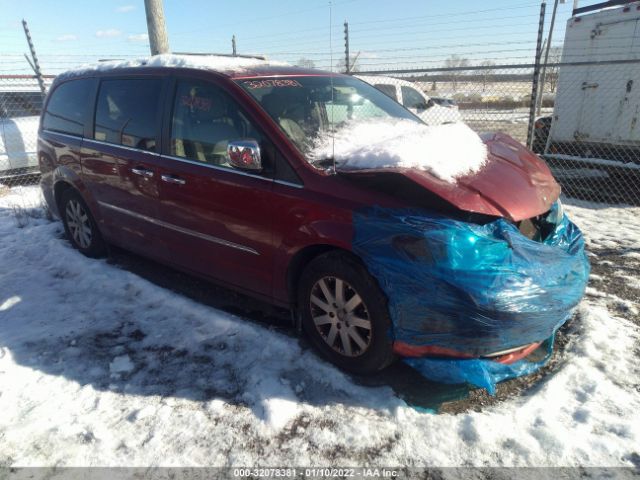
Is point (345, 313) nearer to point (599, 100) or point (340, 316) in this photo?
point (340, 316)

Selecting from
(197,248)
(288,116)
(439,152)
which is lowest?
(197,248)

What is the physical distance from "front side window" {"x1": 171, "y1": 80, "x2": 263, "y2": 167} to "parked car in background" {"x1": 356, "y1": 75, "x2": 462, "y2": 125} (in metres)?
5.96

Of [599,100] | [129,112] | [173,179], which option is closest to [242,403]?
[173,179]

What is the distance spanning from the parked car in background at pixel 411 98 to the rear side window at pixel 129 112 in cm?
564

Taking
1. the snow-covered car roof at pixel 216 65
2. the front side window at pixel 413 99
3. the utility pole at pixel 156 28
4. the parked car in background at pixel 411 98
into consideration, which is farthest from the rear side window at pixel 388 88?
the snow-covered car roof at pixel 216 65

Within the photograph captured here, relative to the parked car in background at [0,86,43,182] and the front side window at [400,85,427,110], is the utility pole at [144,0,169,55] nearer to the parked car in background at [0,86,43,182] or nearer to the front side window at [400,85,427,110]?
the parked car in background at [0,86,43,182]

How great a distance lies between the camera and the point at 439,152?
285 centimetres

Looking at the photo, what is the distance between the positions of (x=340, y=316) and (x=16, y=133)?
7.30 metres

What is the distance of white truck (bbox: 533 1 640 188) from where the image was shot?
683 cm

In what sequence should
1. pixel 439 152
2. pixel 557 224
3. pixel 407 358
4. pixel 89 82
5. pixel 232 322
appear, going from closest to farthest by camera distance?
pixel 407 358
pixel 439 152
pixel 557 224
pixel 232 322
pixel 89 82

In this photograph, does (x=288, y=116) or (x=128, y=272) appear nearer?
(x=288, y=116)

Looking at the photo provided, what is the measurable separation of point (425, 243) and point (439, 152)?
0.75m

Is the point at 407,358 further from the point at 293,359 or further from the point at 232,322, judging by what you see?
the point at 232,322

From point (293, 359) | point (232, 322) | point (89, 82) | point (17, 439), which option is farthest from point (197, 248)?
point (89, 82)
